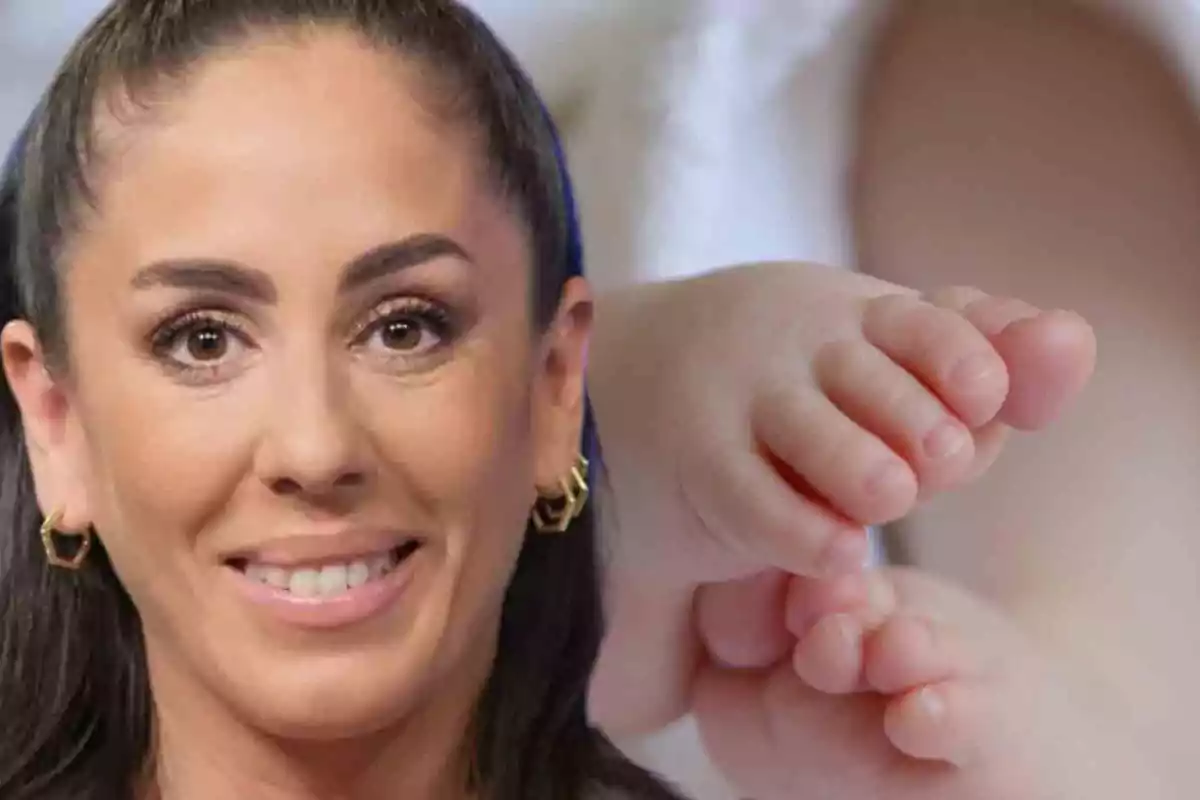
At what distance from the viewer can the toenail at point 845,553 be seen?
0.45m

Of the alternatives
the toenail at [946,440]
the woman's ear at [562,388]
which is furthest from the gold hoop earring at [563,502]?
the toenail at [946,440]

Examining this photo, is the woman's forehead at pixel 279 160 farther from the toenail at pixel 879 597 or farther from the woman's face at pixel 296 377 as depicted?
A: the toenail at pixel 879 597

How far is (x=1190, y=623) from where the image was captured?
0.59m

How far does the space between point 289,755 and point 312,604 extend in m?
0.07

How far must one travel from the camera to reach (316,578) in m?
0.41

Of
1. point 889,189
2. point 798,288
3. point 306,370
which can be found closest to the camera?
point 306,370

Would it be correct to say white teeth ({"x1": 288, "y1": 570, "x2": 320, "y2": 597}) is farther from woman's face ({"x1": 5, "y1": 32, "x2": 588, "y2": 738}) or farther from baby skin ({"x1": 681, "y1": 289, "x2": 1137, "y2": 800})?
baby skin ({"x1": 681, "y1": 289, "x2": 1137, "y2": 800})

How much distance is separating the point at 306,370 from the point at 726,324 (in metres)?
0.17

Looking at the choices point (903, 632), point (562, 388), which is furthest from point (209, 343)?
point (903, 632)

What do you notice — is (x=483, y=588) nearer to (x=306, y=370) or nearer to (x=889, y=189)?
(x=306, y=370)

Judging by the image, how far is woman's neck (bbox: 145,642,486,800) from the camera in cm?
45

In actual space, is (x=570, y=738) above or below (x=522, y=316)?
below

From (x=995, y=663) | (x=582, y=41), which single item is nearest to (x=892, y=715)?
(x=995, y=663)

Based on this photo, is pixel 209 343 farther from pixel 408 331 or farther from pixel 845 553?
pixel 845 553
